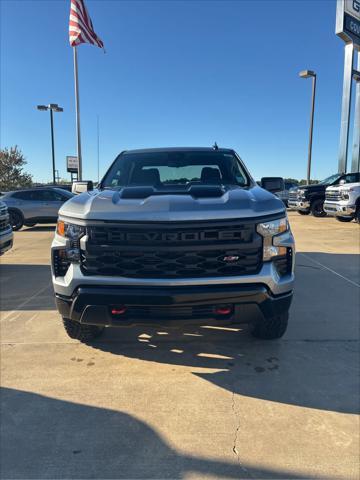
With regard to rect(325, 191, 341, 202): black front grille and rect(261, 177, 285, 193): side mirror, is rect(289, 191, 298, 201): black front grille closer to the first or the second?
rect(325, 191, 341, 202): black front grille

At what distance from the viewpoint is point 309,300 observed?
4.78 m

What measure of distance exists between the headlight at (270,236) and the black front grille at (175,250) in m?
0.06

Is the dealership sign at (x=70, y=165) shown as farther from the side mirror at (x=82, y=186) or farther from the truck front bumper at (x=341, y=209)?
the side mirror at (x=82, y=186)

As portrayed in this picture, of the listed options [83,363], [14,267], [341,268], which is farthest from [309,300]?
[14,267]

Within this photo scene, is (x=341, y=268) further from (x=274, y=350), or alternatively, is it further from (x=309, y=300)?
(x=274, y=350)

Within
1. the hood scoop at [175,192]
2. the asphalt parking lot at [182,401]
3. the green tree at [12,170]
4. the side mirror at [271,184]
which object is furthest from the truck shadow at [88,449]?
the green tree at [12,170]

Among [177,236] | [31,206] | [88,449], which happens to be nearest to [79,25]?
[31,206]

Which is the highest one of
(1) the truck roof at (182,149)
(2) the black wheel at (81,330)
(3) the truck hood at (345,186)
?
(1) the truck roof at (182,149)

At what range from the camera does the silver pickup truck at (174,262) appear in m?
2.61

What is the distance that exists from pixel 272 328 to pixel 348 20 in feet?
69.6

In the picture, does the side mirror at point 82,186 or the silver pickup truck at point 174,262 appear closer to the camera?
the silver pickup truck at point 174,262

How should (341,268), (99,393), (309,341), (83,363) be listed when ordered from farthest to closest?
(341,268), (309,341), (83,363), (99,393)

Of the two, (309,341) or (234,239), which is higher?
(234,239)

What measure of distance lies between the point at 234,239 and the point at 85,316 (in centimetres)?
122
